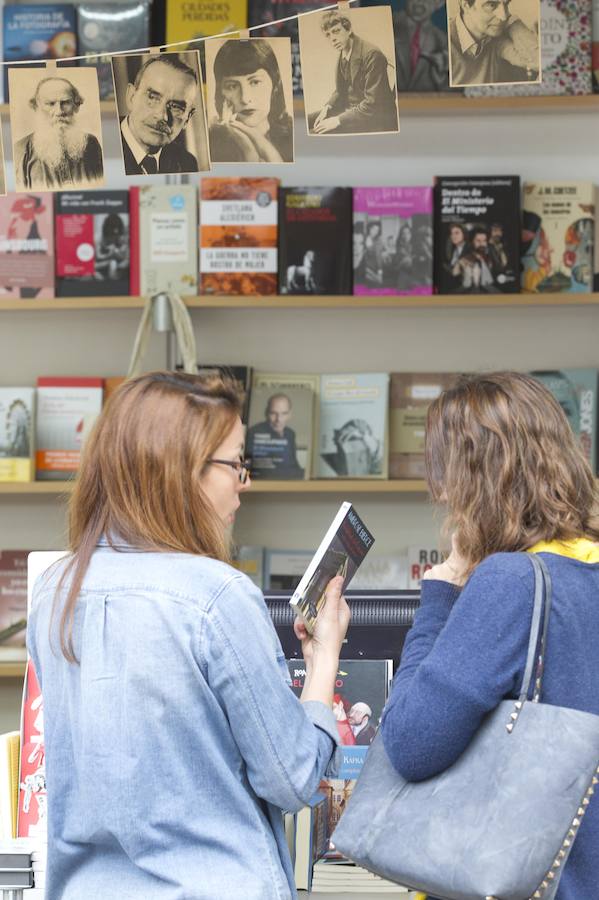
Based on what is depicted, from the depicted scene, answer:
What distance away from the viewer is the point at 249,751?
1.33 m

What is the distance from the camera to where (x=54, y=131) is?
90.7 inches

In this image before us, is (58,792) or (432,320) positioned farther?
(432,320)

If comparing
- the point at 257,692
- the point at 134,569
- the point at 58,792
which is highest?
the point at 134,569

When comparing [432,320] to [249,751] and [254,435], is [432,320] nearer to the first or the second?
[254,435]

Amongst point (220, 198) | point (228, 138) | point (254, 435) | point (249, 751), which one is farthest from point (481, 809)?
point (220, 198)

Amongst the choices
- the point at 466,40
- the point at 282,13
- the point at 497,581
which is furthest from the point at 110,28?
the point at 497,581

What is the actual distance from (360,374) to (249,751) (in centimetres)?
235

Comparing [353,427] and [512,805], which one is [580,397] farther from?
[512,805]

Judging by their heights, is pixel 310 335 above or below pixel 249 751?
above

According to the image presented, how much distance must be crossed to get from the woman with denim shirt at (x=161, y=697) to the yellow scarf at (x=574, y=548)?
1.10ft

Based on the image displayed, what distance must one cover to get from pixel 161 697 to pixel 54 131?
1.40 m

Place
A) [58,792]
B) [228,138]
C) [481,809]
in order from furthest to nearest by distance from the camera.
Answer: [228,138] → [58,792] → [481,809]

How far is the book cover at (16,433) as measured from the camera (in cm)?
354

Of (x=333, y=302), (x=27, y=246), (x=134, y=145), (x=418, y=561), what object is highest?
(x=134, y=145)
